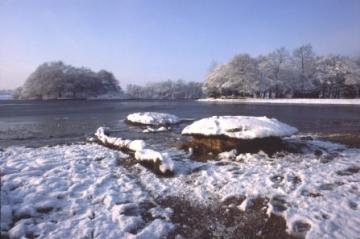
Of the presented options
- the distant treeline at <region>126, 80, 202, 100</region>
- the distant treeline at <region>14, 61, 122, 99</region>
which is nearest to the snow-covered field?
the distant treeline at <region>14, 61, 122, 99</region>

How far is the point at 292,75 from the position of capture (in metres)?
68.9

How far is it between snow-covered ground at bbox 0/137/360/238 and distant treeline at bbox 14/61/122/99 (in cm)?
9691

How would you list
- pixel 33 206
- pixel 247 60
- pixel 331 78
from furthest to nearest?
pixel 247 60 < pixel 331 78 < pixel 33 206

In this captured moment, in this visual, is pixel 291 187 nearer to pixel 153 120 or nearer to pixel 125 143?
pixel 125 143

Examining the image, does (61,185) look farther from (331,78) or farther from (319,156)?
(331,78)

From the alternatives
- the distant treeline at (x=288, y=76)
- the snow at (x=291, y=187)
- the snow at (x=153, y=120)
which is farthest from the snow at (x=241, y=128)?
the distant treeline at (x=288, y=76)

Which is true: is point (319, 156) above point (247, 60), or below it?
below

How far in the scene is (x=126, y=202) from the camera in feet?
19.6

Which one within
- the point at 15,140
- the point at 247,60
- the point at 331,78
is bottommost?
the point at 15,140

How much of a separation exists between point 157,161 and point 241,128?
3651mm

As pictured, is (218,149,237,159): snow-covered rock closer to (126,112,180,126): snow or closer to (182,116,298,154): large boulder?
(182,116,298,154): large boulder

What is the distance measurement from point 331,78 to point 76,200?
7153 centimetres

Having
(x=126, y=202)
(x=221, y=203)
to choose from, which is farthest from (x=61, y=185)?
(x=221, y=203)

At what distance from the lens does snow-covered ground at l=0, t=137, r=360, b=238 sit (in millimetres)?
4895
